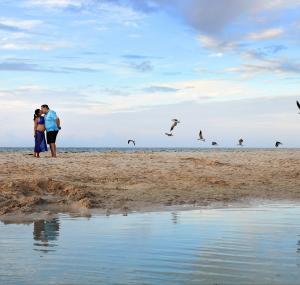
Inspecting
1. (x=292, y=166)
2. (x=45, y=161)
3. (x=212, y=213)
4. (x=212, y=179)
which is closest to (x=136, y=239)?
(x=212, y=213)

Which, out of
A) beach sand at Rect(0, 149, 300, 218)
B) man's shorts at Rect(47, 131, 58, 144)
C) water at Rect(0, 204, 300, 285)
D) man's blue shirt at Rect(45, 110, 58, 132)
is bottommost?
water at Rect(0, 204, 300, 285)

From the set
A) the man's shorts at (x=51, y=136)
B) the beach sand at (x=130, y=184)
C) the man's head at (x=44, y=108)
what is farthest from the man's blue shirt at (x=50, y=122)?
the beach sand at (x=130, y=184)

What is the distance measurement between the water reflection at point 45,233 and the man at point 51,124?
33.5ft

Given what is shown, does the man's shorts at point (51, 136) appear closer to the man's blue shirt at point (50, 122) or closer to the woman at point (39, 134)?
the man's blue shirt at point (50, 122)

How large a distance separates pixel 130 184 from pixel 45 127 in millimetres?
6581

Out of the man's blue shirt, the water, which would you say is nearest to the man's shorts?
the man's blue shirt

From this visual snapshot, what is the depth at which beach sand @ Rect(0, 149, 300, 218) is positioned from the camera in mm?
11102

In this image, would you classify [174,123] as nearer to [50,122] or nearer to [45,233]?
[50,122]

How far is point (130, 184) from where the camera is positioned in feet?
45.9

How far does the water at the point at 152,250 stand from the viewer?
5.53 metres

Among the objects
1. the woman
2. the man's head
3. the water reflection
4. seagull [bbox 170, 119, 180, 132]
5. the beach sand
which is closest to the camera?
the water reflection

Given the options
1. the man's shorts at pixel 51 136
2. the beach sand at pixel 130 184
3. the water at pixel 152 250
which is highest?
the man's shorts at pixel 51 136

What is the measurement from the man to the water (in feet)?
32.4

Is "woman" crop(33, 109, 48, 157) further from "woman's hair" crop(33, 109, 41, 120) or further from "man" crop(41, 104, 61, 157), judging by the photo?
"man" crop(41, 104, 61, 157)
